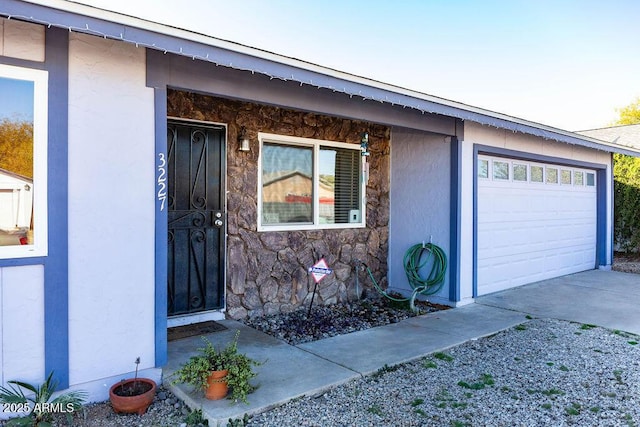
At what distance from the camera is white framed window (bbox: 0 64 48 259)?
2.89 m

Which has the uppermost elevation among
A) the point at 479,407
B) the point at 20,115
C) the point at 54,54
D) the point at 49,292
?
the point at 54,54

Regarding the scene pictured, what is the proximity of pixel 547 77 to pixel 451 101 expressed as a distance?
52.2 ft

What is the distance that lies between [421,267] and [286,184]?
7.56ft

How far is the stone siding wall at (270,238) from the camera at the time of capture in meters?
5.05

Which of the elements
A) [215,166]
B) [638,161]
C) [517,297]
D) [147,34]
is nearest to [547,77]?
[638,161]

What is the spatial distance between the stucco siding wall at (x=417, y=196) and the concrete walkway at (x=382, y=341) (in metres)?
0.95

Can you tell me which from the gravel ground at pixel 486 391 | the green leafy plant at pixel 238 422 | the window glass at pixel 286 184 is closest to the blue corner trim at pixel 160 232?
the gravel ground at pixel 486 391

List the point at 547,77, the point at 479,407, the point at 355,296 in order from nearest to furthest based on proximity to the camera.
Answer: the point at 479,407
the point at 355,296
the point at 547,77

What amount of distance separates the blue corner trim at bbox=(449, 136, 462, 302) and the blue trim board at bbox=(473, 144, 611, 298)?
381mm

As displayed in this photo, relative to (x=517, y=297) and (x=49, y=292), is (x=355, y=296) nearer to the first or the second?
(x=517, y=297)

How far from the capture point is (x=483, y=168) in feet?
21.5

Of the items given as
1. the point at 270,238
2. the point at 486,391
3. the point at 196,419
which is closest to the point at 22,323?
the point at 196,419

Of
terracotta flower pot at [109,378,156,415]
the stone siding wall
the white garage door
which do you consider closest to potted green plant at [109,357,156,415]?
terracotta flower pot at [109,378,156,415]

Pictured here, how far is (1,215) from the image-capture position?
289cm
